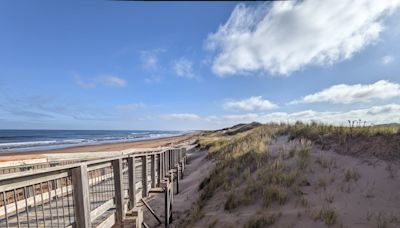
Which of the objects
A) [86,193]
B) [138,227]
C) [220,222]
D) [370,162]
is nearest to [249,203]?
[220,222]

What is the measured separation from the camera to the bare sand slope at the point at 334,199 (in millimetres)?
5672

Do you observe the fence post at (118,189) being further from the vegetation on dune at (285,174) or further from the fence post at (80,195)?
the vegetation on dune at (285,174)

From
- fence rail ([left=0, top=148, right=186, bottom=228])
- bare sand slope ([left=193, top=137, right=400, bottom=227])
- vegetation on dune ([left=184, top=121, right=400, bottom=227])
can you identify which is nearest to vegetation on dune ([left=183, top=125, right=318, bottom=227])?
vegetation on dune ([left=184, top=121, right=400, bottom=227])

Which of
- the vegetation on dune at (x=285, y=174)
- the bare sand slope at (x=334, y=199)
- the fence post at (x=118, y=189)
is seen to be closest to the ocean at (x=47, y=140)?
Result: the vegetation on dune at (x=285, y=174)

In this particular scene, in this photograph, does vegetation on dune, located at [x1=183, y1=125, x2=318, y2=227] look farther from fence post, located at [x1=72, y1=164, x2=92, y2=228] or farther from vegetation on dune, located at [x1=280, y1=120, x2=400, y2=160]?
fence post, located at [x1=72, y1=164, x2=92, y2=228]

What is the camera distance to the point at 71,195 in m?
5.66

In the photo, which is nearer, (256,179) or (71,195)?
(71,195)

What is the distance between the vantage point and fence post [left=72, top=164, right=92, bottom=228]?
12.7ft

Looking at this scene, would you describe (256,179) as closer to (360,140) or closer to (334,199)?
(334,199)

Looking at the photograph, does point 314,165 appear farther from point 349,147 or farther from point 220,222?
point 220,222

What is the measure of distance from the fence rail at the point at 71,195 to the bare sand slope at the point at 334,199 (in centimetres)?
214

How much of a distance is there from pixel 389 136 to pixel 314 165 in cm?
→ 231

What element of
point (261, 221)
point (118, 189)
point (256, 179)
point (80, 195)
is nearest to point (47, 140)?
point (256, 179)

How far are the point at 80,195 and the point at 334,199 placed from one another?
511 centimetres
